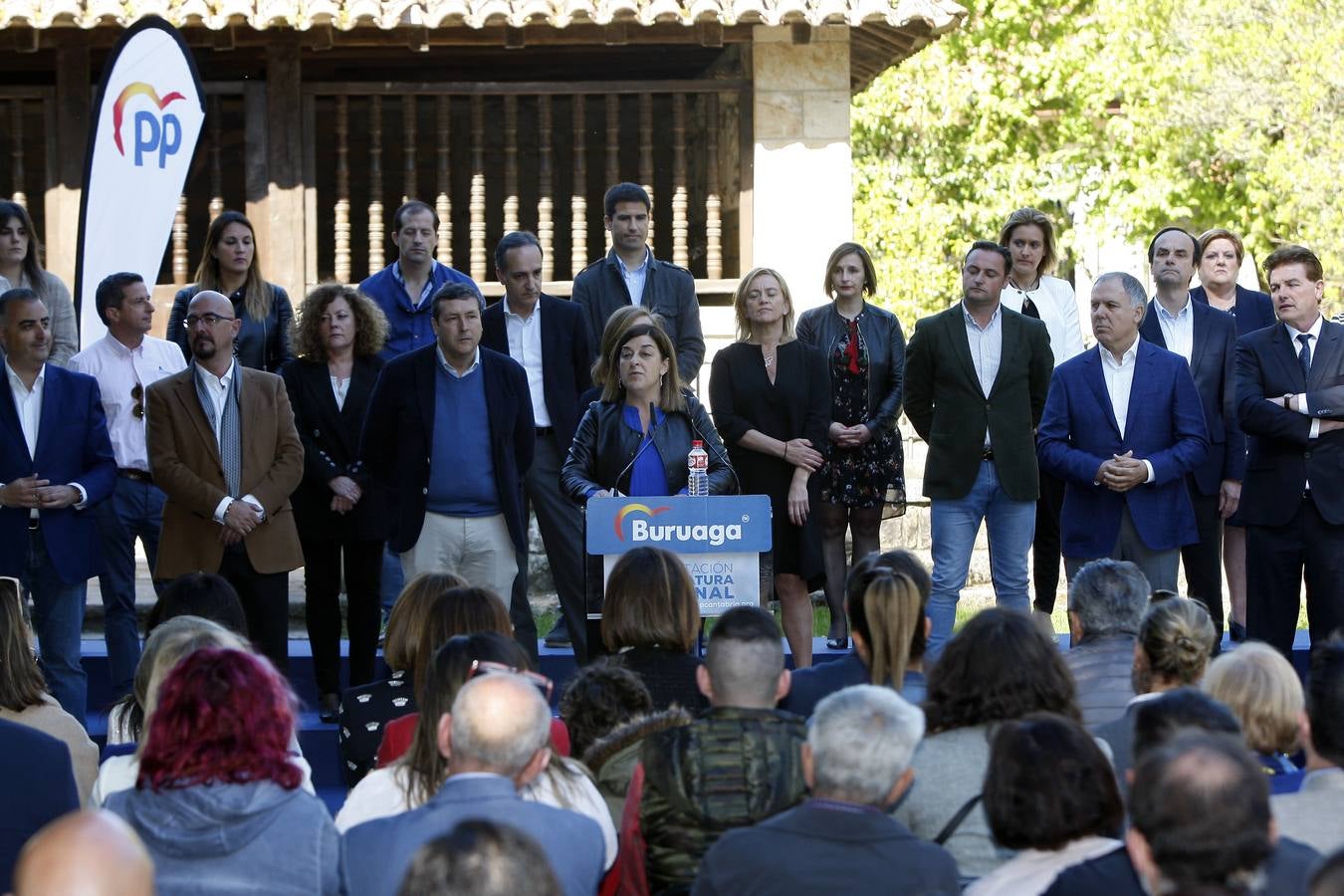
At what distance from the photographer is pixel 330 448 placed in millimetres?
7793

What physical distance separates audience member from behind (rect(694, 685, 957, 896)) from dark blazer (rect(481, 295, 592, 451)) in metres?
4.78

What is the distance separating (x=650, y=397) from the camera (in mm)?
7305

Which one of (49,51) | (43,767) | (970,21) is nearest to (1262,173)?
(970,21)

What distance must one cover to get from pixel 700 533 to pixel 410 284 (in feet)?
9.54

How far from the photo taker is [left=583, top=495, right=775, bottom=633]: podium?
6473 mm

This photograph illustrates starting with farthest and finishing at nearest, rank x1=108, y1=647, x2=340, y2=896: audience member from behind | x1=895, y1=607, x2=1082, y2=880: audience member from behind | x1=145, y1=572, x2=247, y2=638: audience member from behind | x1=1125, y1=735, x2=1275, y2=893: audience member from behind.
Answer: x1=145, y1=572, x2=247, y2=638: audience member from behind < x1=895, y1=607, x2=1082, y2=880: audience member from behind < x1=108, y1=647, x2=340, y2=896: audience member from behind < x1=1125, y1=735, x2=1275, y2=893: audience member from behind

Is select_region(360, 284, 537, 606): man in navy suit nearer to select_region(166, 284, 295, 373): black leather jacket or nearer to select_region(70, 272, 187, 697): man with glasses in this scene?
select_region(166, 284, 295, 373): black leather jacket

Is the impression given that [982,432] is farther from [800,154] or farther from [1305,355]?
[800,154]

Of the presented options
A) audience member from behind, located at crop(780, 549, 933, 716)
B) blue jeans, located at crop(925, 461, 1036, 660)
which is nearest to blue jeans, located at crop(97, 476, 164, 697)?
blue jeans, located at crop(925, 461, 1036, 660)

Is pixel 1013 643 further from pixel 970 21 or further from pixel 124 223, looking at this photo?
pixel 970 21

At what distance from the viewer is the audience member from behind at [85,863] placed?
2.29m

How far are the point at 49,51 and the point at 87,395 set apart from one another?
5.96 m

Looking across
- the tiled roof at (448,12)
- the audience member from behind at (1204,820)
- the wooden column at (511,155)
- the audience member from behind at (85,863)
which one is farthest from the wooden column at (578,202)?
the audience member from behind at (85,863)

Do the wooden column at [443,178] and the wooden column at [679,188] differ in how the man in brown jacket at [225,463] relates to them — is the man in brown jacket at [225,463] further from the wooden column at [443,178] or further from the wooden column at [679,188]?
the wooden column at [679,188]
